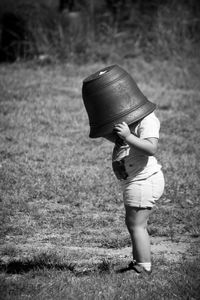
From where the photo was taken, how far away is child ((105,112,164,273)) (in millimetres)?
3625

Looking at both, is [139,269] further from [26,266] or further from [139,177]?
[26,266]

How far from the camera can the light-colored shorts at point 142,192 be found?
3.63 m

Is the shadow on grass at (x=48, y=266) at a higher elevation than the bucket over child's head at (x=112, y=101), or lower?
lower

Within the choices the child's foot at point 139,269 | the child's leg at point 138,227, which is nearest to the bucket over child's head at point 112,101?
the child's leg at point 138,227

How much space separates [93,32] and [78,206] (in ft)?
25.2

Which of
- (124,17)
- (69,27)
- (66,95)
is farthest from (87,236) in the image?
(124,17)

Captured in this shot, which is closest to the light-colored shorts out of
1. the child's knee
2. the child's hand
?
the child's knee

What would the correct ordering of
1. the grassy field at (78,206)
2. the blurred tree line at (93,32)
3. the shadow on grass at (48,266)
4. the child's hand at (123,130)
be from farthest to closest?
the blurred tree line at (93,32)
the shadow on grass at (48,266)
the grassy field at (78,206)
the child's hand at (123,130)

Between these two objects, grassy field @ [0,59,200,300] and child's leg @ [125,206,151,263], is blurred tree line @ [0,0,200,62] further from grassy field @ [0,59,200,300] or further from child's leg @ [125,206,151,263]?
child's leg @ [125,206,151,263]

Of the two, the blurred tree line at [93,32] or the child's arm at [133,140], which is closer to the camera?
the child's arm at [133,140]

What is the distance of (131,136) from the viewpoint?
356 cm

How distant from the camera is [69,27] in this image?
12000 mm

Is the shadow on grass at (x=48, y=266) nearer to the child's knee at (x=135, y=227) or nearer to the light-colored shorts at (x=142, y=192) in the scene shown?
the child's knee at (x=135, y=227)

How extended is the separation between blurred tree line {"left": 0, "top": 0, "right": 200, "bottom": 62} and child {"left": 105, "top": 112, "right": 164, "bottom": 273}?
8.37 m
